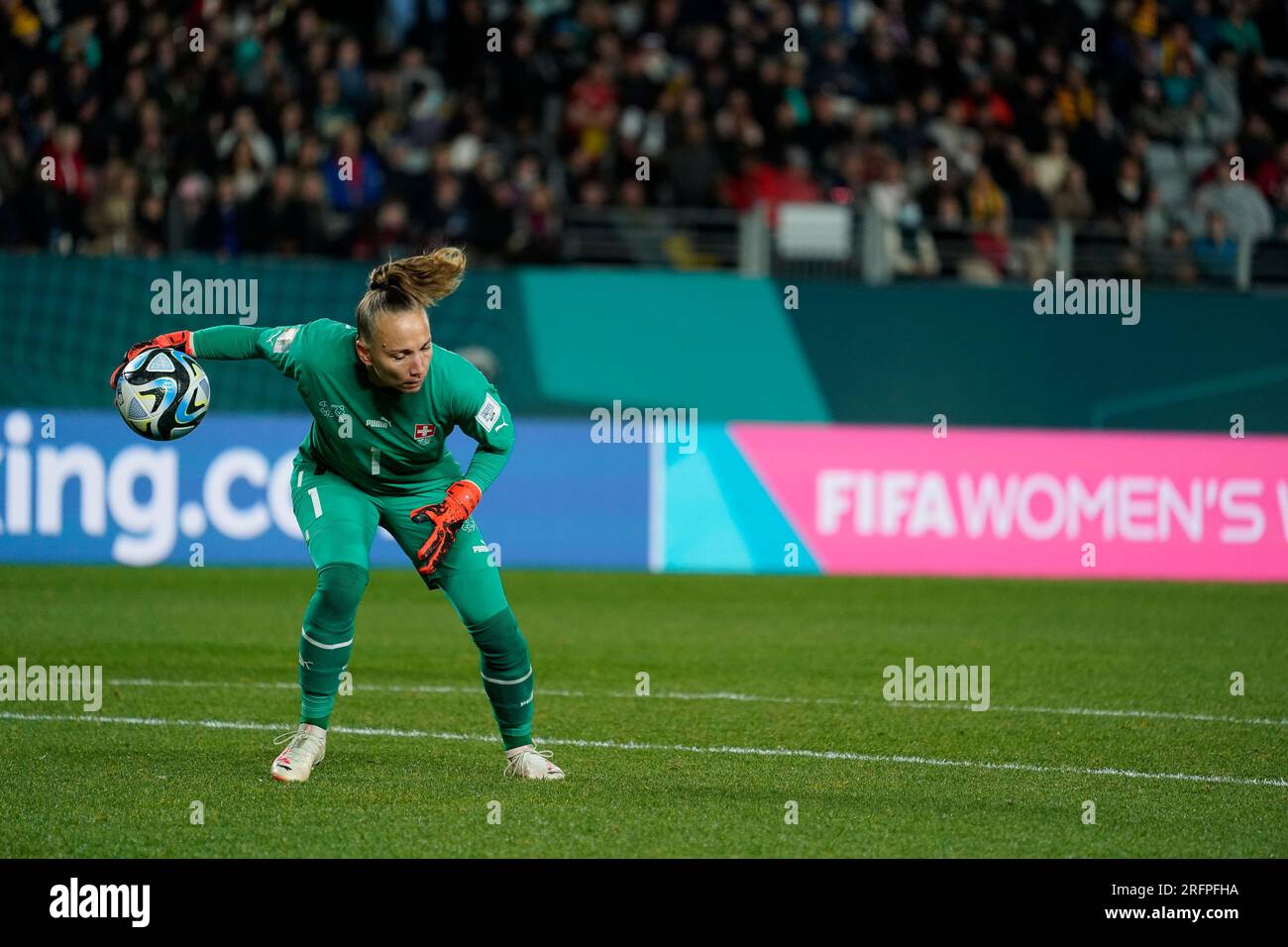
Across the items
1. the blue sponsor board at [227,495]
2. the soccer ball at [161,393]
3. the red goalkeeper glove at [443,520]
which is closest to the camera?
the red goalkeeper glove at [443,520]

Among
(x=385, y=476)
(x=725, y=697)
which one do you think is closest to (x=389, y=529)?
(x=385, y=476)

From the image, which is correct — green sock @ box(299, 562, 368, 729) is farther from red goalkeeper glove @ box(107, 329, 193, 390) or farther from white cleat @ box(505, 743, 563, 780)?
red goalkeeper glove @ box(107, 329, 193, 390)

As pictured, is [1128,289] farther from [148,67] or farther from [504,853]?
[504,853]

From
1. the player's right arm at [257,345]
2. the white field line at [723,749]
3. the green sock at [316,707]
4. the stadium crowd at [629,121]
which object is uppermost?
the stadium crowd at [629,121]

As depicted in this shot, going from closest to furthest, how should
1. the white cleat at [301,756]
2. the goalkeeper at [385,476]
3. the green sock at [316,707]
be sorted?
the goalkeeper at [385,476], the white cleat at [301,756], the green sock at [316,707]

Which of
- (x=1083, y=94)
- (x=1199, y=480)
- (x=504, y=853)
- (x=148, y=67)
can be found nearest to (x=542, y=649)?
(x=504, y=853)

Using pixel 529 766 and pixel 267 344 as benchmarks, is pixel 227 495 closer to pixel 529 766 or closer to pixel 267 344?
pixel 267 344

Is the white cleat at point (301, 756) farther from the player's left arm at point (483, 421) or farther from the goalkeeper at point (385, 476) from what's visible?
the player's left arm at point (483, 421)

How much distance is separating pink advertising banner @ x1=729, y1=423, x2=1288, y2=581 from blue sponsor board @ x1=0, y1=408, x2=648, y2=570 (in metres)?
1.42

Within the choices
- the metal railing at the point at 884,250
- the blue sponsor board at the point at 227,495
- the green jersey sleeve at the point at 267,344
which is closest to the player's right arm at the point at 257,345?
the green jersey sleeve at the point at 267,344

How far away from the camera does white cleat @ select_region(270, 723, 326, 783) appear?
717cm

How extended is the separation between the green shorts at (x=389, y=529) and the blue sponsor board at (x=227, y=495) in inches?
339

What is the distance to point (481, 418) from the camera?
719cm

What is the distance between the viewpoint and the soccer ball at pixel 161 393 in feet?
24.5
